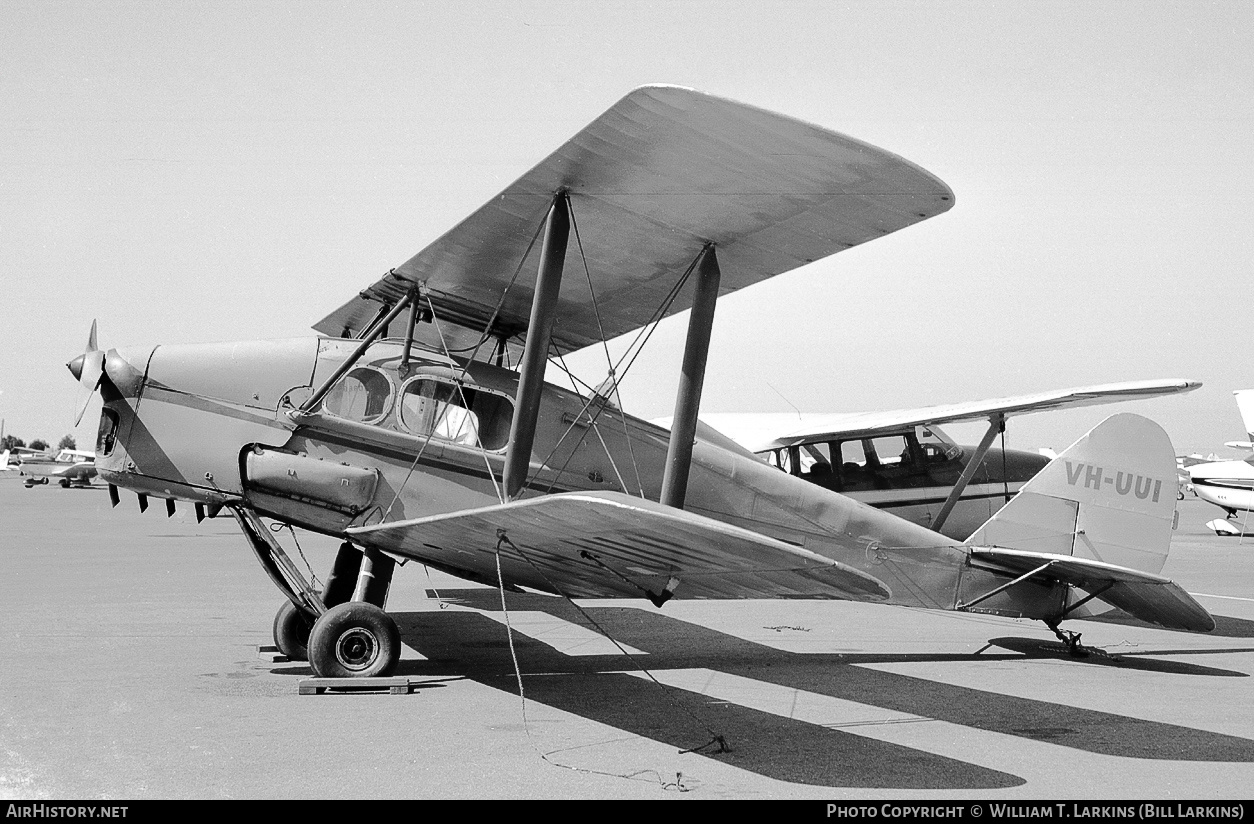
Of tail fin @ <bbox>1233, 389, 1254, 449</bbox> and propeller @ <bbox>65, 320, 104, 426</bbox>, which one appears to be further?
tail fin @ <bbox>1233, 389, 1254, 449</bbox>

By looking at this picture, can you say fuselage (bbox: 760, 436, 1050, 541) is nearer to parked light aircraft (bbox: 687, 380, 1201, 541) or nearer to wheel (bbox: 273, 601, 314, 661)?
parked light aircraft (bbox: 687, 380, 1201, 541)

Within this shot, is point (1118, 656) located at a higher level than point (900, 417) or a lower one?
lower

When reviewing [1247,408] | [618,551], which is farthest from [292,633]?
[1247,408]

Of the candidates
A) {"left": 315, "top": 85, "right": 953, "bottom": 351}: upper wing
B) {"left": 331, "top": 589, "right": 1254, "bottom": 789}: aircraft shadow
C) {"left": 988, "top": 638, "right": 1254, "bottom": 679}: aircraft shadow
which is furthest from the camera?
{"left": 988, "top": 638, "right": 1254, "bottom": 679}: aircraft shadow

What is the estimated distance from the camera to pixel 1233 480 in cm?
3434

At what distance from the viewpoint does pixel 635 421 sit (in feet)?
26.3

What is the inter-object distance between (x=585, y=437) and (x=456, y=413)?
0.96 meters

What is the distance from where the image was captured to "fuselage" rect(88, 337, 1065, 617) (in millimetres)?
7109

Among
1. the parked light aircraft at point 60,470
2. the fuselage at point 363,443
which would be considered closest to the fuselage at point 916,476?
the fuselage at point 363,443

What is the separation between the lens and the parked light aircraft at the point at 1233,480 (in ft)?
109

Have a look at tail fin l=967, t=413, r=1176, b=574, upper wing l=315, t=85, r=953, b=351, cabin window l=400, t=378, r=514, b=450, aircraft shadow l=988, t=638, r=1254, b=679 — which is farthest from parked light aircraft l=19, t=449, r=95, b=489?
tail fin l=967, t=413, r=1176, b=574

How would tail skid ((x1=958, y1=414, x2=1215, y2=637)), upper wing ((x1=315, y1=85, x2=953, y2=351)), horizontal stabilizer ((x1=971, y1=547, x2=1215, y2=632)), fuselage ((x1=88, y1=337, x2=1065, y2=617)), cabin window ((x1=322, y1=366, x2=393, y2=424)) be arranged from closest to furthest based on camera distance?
upper wing ((x1=315, y1=85, x2=953, y2=351)) < fuselage ((x1=88, y1=337, x2=1065, y2=617)) < cabin window ((x1=322, y1=366, x2=393, y2=424)) < horizontal stabilizer ((x1=971, y1=547, x2=1215, y2=632)) < tail skid ((x1=958, y1=414, x2=1215, y2=637))

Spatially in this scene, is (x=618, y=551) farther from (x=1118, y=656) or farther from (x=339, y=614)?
(x=1118, y=656)
